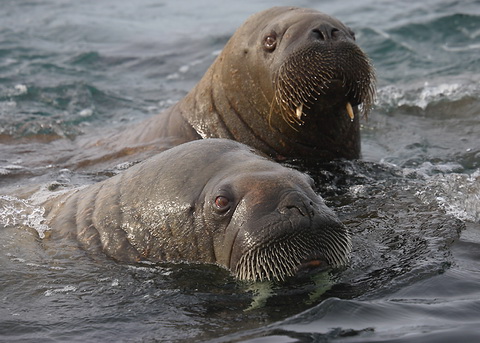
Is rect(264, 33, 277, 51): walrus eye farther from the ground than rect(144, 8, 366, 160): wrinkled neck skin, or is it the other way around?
rect(264, 33, 277, 51): walrus eye

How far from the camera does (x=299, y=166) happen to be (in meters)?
9.03

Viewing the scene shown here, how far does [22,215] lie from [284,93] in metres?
2.85

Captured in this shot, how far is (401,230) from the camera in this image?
6.98 meters

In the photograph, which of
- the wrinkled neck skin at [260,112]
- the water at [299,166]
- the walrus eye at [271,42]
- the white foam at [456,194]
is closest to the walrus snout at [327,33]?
the wrinkled neck skin at [260,112]

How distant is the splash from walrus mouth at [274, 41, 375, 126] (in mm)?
2722

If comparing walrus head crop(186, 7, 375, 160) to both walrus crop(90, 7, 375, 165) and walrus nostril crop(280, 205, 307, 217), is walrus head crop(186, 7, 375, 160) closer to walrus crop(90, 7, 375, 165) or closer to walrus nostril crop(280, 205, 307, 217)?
walrus crop(90, 7, 375, 165)

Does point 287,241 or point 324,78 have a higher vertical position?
point 324,78

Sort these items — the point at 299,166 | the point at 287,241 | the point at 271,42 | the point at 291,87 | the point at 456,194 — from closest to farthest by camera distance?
the point at 287,241
the point at 456,194
the point at 291,87
the point at 271,42
the point at 299,166

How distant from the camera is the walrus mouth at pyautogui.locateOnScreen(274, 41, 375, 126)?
26.8ft

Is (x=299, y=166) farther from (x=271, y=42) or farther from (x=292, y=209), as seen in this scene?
(x=292, y=209)

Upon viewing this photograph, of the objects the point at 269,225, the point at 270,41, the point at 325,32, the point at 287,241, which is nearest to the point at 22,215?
the point at 269,225

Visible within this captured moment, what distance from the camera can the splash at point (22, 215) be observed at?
274 inches

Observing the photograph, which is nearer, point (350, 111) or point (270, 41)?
point (350, 111)

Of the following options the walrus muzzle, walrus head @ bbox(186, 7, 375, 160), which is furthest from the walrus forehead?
the walrus muzzle
